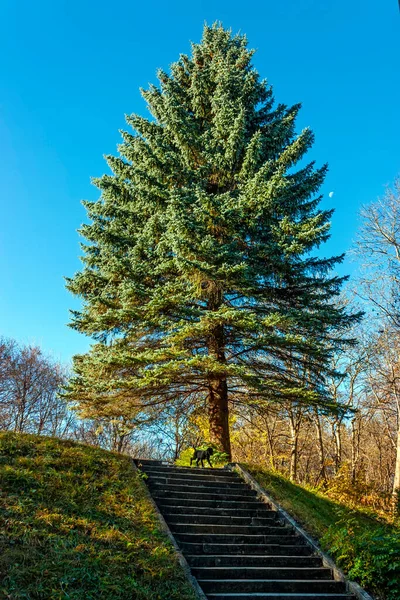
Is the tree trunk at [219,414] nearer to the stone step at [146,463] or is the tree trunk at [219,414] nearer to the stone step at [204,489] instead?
the stone step at [146,463]

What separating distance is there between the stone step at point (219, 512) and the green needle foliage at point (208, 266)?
322cm

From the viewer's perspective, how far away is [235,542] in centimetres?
705

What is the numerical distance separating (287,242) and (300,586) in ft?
28.1

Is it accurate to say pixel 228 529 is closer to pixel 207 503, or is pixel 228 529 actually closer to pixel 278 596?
pixel 207 503

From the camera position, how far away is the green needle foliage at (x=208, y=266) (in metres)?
11.1

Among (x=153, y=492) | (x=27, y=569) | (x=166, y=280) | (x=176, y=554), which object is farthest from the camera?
(x=166, y=280)

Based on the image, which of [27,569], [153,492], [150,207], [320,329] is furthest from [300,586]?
[150,207]

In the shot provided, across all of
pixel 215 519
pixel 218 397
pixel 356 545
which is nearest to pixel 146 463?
pixel 215 519

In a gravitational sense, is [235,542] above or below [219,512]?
below

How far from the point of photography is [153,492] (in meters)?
8.20

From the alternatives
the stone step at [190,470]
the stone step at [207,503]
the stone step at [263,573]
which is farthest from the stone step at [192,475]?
the stone step at [263,573]

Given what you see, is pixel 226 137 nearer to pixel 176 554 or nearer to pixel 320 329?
pixel 320 329

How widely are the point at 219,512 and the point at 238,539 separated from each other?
920 millimetres

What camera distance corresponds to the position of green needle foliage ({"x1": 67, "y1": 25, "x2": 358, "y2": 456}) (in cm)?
1109
